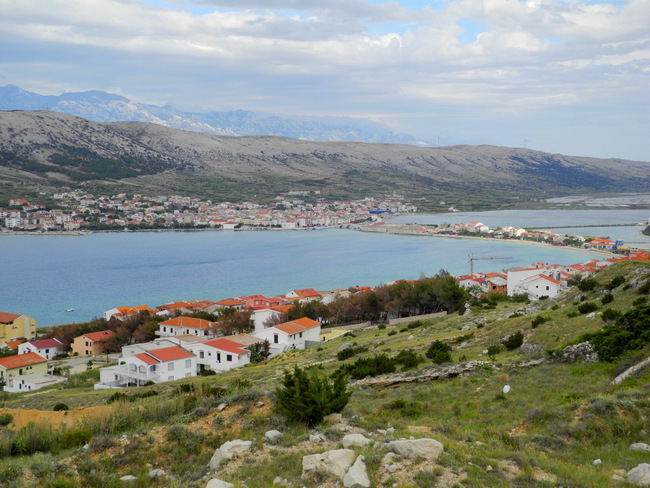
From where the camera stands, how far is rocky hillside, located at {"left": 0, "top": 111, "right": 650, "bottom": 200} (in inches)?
5002

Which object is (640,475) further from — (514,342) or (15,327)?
(15,327)

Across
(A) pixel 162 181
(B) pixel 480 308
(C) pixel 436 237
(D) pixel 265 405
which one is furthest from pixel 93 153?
(D) pixel 265 405

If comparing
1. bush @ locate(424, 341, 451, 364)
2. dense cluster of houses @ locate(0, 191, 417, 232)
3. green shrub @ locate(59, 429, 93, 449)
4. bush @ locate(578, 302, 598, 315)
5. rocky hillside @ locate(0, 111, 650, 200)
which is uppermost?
rocky hillside @ locate(0, 111, 650, 200)

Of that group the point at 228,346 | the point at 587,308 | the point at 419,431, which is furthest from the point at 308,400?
the point at 228,346

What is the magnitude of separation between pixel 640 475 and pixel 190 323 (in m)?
23.7

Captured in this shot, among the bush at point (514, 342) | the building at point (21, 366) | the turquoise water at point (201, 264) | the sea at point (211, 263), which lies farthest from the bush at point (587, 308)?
the turquoise water at point (201, 264)

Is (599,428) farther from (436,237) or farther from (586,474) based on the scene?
(436,237)

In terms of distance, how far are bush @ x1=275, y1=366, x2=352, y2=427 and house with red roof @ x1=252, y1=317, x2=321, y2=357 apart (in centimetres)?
1576

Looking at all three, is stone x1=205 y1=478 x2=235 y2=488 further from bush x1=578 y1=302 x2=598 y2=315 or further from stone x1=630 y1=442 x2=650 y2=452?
bush x1=578 y1=302 x2=598 y2=315

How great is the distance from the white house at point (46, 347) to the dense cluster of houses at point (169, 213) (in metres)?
67.8

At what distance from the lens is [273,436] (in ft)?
19.0

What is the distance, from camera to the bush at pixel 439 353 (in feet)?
34.5

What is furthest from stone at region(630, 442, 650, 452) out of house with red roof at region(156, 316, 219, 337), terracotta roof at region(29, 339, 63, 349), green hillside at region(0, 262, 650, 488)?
terracotta roof at region(29, 339, 63, 349)

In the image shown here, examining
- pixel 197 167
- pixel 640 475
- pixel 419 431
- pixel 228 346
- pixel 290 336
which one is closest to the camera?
pixel 640 475
